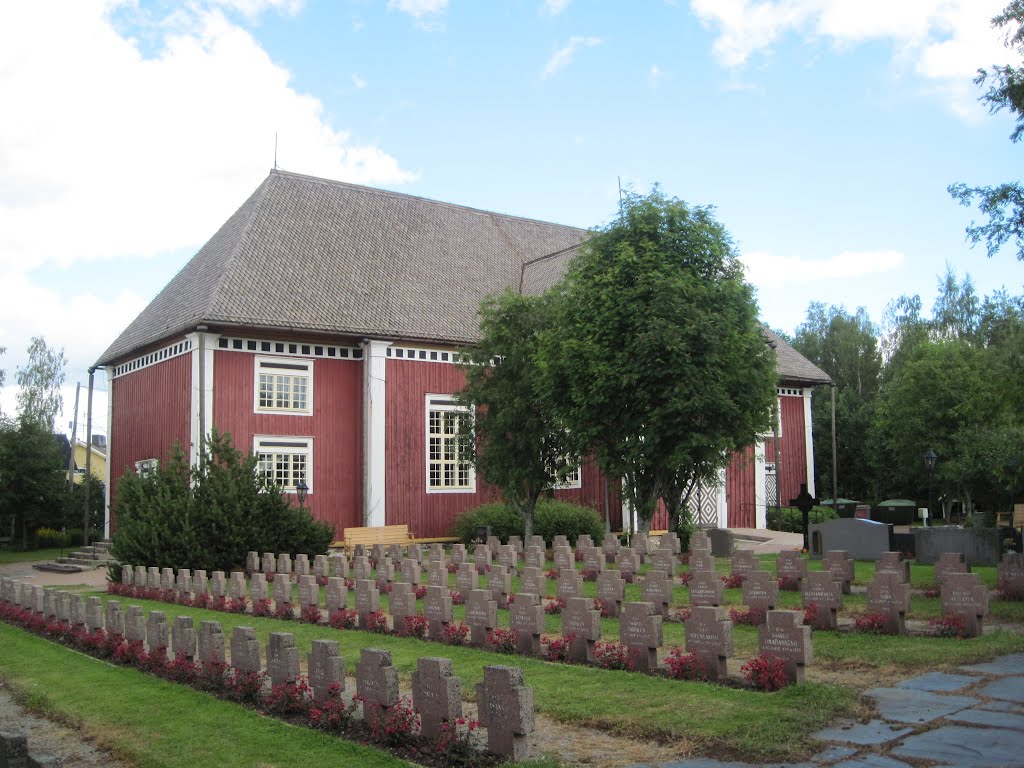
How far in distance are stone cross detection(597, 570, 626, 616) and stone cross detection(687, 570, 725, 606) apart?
37.6 inches

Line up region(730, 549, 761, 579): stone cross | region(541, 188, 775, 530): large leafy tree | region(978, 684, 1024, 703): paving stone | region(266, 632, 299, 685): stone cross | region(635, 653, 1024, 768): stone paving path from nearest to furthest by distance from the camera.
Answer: region(635, 653, 1024, 768): stone paving path
region(978, 684, 1024, 703): paving stone
region(266, 632, 299, 685): stone cross
region(730, 549, 761, 579): stone cross
region(541, 188, 775, 530): large leafy tree

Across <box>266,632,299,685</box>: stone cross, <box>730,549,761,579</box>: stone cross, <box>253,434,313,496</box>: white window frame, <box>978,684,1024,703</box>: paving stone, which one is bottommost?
<box>978,684,1024,703</box>: paving stone

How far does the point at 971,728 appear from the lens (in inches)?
261

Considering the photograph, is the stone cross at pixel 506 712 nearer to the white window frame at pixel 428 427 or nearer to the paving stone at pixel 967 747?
the paving stone at pixel 967 747

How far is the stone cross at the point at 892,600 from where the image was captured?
34.7ft

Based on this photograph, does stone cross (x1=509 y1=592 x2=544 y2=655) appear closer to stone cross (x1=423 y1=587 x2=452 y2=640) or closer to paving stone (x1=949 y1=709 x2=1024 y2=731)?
stone cross (x1=423 y1=587 x2=452 y2=640)

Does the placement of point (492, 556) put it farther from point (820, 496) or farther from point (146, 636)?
point (820, 496)

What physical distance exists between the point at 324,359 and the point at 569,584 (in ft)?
50.6

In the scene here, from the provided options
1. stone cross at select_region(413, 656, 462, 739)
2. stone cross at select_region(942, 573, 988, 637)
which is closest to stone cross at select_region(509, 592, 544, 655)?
stone cross at select_region(413, 656, 462, 739)

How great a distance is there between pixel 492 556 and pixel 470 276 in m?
14.1

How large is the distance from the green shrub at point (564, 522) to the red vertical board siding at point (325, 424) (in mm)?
5425

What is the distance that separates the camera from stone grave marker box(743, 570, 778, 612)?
12.0m

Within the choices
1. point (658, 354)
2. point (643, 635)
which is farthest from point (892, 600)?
point (658, 354)

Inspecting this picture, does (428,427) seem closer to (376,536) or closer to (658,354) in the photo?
(376,536)
